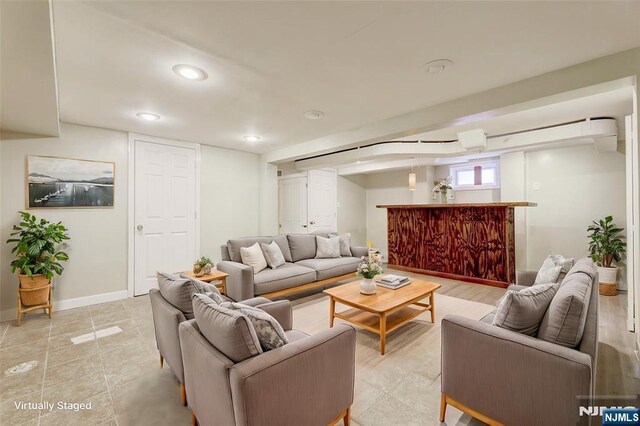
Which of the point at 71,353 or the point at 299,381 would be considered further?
the point at 71,353

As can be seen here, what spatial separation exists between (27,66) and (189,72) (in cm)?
99

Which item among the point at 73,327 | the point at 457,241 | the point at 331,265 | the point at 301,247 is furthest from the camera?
the point at 457,241

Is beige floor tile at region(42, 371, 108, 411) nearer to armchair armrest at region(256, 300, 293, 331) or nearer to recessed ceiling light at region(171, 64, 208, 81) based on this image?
armchair armrest at region(256, 300, 293, 331)

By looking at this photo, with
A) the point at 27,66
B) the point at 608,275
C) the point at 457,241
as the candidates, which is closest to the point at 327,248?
the point at 457,241

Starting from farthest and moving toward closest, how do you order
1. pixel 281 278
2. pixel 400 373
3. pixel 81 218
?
pixel 81 218 → pixel 281 278 → pixel 400 373

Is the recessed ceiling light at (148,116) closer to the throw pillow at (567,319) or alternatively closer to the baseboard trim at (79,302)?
the baseboard trim at (79,302)

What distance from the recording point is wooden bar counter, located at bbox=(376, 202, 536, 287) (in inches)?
183

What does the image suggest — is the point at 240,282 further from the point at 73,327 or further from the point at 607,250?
the point at 607,250

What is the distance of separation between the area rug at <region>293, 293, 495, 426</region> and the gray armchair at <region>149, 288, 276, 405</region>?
99cm

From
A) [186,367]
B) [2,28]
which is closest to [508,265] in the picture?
[186,367]

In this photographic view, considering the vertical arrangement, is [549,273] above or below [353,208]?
below

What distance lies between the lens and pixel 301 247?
4.58 meters

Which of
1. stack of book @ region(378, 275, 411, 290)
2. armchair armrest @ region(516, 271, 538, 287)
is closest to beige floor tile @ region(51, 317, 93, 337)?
stack of book @ region(378, 275, 411, 290)

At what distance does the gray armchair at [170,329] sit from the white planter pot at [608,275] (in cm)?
489
